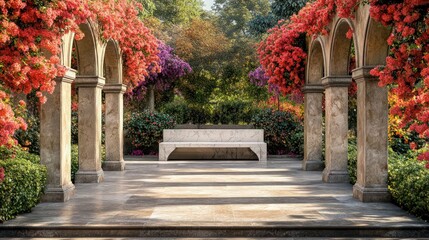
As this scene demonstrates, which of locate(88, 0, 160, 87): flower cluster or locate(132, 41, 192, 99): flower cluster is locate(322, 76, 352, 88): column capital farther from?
locate(132, 41, 192, 99): flower cluster

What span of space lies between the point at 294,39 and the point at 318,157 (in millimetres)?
2981

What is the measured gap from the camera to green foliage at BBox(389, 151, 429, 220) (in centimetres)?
738

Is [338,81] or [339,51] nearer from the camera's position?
[339,51]

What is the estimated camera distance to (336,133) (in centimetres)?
1172

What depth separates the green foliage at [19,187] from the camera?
23.7 ft

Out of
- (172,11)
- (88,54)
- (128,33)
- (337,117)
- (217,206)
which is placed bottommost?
(217,206)

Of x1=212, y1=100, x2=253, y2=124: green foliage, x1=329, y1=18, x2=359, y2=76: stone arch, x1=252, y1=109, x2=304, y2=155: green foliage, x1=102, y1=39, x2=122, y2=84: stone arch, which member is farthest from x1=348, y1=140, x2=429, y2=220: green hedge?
x1=212, y1=100, x2=253, y2=124: green foliage

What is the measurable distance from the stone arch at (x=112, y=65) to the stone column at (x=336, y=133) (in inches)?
197

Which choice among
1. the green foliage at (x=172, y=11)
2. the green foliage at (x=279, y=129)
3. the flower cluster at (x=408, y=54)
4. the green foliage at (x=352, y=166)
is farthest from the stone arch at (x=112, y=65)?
the green foliage at (x=172, y=11)

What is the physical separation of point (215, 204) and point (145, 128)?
1130 cm

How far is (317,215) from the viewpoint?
7637 mm

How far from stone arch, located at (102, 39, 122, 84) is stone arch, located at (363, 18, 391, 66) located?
21.1 ft

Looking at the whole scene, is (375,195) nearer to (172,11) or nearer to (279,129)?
(279,129)

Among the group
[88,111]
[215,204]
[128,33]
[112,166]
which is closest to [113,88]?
[128,33]
